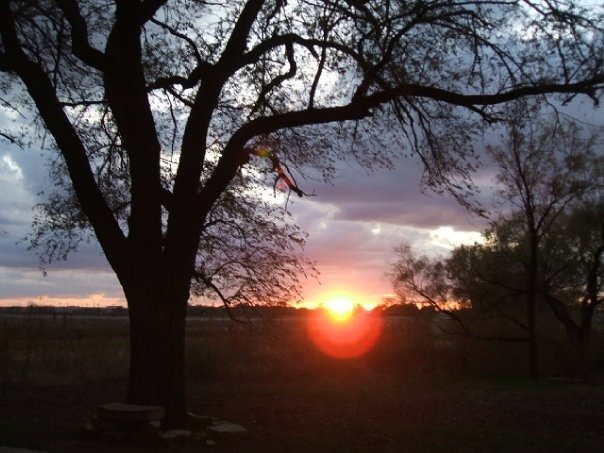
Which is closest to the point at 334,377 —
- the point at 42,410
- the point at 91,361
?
the point at 91,361

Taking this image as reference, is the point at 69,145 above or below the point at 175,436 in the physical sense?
above

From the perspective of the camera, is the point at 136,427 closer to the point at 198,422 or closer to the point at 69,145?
the point at 198,422

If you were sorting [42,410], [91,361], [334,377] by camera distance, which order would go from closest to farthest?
1. [42,410]
2. [91,361]
3. [334,377]

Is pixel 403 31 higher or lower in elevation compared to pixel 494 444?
higher

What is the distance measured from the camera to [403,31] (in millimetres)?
11609

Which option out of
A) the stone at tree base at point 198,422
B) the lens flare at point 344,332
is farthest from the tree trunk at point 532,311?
the stone at tree base at point 198,422

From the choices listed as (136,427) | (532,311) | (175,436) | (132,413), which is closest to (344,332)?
(532,311)

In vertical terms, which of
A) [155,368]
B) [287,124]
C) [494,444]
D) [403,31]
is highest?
[403,31]

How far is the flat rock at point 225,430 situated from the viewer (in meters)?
11.0

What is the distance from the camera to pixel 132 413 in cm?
1010

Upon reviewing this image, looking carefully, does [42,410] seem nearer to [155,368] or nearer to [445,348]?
[155,368]

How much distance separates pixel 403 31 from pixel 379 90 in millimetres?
1296

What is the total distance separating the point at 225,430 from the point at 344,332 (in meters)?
20.3

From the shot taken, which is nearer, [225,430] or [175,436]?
[175,436]
